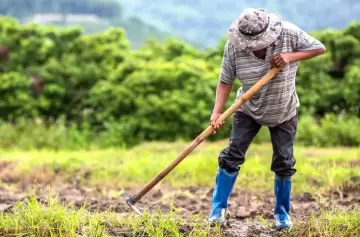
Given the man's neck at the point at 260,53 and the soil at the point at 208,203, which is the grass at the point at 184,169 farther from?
the man's neck at the point at 260,53

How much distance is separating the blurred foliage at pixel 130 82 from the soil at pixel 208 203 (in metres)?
5.71

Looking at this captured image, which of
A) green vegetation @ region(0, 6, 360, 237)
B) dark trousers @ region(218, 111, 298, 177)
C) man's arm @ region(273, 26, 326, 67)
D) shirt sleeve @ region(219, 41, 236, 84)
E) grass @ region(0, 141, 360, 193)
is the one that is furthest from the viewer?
green vegetation @ region(0, 6, 360, 237)

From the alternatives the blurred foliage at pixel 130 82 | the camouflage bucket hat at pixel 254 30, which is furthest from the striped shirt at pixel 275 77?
the blurred foliage at pixel 130 82

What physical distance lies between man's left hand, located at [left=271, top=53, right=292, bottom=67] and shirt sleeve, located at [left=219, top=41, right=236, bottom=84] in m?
0.31

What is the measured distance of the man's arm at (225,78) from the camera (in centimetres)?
446

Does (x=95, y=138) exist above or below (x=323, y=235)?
below

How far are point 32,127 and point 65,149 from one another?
1240 mm

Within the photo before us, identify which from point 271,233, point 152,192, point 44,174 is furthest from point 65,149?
point 271,233

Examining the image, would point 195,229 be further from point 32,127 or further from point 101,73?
point 101,73

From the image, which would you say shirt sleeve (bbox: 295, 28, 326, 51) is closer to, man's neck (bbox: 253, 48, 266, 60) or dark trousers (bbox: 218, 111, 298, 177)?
man's neck (bbox: 253, 48, 266, 60)

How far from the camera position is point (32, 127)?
1377 cm

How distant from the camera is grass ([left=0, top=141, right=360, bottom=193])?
7.25 m

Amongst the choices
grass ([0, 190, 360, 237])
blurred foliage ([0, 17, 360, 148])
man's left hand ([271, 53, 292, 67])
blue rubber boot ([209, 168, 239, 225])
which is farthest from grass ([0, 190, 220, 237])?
blurred foliage ([0, 17, 360, 148])

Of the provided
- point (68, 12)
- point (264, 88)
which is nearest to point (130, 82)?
point (264, 88)
